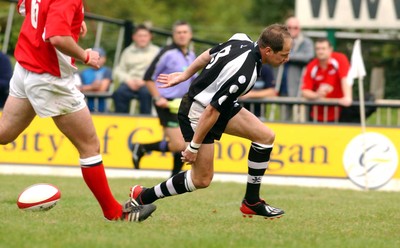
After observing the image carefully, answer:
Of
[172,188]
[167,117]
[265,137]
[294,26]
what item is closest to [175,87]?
[167,117]

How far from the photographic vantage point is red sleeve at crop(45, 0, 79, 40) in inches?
290

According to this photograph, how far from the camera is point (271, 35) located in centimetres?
812

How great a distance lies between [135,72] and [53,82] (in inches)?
338

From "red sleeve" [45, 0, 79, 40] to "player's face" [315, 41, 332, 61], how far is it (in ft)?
24.7

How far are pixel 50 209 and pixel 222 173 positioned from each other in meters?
5.72

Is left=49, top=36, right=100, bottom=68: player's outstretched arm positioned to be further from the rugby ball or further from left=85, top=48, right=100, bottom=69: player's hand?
the rugby ball

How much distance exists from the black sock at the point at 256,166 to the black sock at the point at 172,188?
0.57 meters

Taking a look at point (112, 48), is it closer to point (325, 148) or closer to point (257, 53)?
point (325, 148)

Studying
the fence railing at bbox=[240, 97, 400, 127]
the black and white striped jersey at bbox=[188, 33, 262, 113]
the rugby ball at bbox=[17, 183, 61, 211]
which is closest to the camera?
the black and white striped jersey at bbox=[188, 33, 262, 113]

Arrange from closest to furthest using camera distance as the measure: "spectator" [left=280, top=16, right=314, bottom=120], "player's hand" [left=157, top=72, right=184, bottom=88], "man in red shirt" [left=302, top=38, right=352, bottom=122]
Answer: "player's hand" [left=157, top=72, right=184, bottom=88], "man in red shirt" [left=302, top=38, right=352, bottom=122], "spectator" [left=280, top=16, right=314, bottom=120]

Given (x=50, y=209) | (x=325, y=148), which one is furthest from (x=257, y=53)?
(x=325, y=148)

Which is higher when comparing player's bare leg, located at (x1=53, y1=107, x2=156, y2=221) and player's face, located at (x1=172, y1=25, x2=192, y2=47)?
player's face, located at (x1=172, y1=25, x2=192, y2=47)

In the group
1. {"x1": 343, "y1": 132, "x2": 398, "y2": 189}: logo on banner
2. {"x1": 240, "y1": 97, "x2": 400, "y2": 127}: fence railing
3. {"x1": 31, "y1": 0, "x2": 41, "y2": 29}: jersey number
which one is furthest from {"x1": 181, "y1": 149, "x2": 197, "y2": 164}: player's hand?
{"x1": 240, "y1": 97, "x2": 400, "y2": 127}: fence railing

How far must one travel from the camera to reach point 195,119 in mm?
8500
